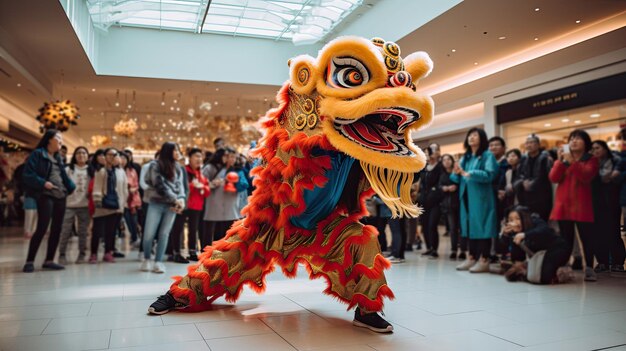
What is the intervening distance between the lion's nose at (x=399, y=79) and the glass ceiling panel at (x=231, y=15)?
590 centimetres

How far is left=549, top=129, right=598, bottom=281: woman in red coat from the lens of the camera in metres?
4.38

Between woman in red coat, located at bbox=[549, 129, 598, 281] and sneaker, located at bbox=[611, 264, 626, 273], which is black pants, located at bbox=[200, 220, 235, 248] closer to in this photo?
woman in red coat, located at bbox=[549, 129, 598, 281]

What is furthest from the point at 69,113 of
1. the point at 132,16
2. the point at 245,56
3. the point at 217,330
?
the point at 217,330

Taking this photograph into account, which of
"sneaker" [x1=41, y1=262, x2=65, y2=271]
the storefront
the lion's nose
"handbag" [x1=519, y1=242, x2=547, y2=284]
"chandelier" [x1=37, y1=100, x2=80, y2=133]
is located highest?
the storefront

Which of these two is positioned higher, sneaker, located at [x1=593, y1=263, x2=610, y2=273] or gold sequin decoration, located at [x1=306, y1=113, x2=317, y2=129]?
gold sequin decoration, located at [x1=306, y1=113, x2=317, y2=129]

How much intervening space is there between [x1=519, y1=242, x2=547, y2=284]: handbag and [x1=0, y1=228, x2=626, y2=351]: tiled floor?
17 centimetres

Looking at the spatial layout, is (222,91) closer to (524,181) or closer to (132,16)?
(132,16)

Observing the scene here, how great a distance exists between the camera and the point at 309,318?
273 cm

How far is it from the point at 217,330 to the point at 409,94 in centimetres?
159

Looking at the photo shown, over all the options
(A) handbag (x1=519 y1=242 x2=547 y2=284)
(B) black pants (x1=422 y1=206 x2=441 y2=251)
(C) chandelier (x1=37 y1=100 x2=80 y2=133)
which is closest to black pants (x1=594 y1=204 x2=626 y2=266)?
(A) handbag (x1=519 y1=242 x2=547 y2=284)

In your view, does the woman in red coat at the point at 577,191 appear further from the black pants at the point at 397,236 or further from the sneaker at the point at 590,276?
the black pants at the point at 397,236

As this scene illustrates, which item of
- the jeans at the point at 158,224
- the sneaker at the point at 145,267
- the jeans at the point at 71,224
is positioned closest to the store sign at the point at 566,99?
the jeans at the point at 158,224

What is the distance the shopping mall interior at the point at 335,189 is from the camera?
2441 millimetres

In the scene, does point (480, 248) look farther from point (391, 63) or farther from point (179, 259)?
point (179, 259)
